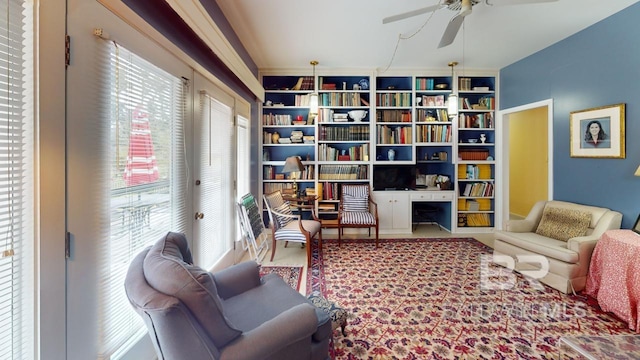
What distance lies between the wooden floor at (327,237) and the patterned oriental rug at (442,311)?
23 centimetres

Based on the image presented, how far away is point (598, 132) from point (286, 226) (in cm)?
382

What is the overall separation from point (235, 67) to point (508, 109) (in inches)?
168

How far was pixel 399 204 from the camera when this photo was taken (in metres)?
4.39

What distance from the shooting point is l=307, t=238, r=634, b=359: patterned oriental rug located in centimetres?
177

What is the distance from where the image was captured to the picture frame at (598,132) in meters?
2.70

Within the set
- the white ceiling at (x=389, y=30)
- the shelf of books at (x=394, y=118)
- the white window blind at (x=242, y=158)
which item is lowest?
the white window blind at (x=242, y=158)

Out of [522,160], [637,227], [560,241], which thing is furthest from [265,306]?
[522,160]

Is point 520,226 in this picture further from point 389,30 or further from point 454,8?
point 389,30

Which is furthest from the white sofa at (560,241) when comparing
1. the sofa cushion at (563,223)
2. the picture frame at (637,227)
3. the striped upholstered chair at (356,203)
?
the striped upholstered chair at (356,203)

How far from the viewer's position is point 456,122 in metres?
4.36

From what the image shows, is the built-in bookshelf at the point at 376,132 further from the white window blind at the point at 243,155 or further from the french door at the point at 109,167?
the french door at the point at 109,167

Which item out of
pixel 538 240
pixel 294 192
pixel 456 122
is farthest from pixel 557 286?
pixel 294 192

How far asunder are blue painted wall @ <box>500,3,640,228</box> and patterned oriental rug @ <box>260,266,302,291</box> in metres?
3.45

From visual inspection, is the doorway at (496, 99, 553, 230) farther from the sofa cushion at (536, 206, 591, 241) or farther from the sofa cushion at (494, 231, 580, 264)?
the sofa cushion at (494, 231, 580, 264)
